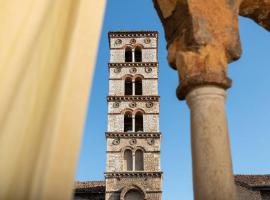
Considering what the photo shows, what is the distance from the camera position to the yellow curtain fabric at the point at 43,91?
1.53m

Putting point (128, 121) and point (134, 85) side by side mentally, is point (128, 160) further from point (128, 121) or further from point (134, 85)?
point (134, 85)

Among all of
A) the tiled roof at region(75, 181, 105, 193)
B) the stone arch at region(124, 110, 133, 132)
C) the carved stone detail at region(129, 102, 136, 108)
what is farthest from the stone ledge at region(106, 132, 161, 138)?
the tiled roof at region(75, 181, 105, 193)

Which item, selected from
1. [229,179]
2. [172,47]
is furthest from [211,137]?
[172,47]

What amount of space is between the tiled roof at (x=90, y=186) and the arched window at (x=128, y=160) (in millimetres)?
2468

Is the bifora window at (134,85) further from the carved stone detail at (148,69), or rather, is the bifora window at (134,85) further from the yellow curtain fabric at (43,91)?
the yellow curtain fabric at (43,91)

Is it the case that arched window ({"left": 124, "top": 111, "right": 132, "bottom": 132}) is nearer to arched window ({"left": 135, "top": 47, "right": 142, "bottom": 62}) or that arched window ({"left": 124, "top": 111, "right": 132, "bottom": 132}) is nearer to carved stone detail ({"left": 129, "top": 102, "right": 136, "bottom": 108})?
carved stone detail ({"left": 129, "top": 102, "right": 136, "bottom": 108})

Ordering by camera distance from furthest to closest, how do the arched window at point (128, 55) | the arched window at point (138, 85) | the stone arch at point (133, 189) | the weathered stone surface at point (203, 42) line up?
the arched window at point (128, 55)
the arched window at point (138, 85)
the stone arch at point (133, 189)
the weathered stone surface at point (203, 42)

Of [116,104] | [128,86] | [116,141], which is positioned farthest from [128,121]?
[128,86]

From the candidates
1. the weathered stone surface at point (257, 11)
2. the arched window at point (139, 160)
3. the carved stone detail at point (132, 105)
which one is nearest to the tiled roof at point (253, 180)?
the arched window at point (139, 160)

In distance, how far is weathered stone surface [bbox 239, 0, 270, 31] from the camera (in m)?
4.05

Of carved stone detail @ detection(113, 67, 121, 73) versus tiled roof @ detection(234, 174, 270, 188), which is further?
carved stone detail @ detection(113, 67, 121, 73)

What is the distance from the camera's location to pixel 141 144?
82.2 ft

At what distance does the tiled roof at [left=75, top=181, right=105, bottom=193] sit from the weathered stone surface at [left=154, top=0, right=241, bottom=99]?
22.9 meters

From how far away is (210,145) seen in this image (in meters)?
2.76
